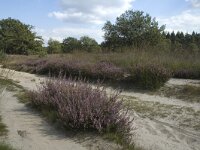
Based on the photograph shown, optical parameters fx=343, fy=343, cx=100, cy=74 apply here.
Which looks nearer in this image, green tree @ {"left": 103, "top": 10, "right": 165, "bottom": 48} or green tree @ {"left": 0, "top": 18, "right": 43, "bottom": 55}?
green tree @ {"left": 0, "top": 18, "right": 43, "bottom": 55}

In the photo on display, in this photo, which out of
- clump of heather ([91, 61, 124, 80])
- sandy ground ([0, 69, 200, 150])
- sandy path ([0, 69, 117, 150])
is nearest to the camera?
sandy path ([0, 69, 117, 150])

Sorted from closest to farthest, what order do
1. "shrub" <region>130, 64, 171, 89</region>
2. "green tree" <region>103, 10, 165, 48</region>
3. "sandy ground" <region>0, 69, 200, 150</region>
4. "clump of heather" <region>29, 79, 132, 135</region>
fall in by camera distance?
1. "sandy ground" <region>0, 69, 200, 150</region>
2. "clump of heather" <region>29, 79, 132, 135</region>
3. "shrub" <region>130, 64, 171, 89</region>
4. "green tree" <region>103, 10, 165, 48</region>

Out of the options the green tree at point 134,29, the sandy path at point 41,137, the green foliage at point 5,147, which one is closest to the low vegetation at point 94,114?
the sandy path at point 41,137

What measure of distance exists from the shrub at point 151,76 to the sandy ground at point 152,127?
2184 mm

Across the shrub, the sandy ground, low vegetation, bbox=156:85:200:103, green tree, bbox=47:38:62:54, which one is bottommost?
the sandy ground

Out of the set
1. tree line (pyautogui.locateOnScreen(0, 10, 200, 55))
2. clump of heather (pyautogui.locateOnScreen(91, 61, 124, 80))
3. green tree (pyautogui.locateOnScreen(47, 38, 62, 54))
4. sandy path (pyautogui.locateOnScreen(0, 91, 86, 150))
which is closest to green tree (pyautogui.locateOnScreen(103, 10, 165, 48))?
tree line (pyautogui.locateOnScreen(0, 10, 200, 55))

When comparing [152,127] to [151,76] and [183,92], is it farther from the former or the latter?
[151,76]

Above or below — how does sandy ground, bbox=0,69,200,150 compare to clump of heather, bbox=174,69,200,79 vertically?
below

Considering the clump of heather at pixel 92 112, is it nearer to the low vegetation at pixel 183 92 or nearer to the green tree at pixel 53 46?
the low vegetation at pixel 183 92

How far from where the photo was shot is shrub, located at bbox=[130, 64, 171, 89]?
12516 millimetres

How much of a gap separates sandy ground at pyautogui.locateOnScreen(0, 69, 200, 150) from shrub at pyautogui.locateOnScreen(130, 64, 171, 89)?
86.0 inches

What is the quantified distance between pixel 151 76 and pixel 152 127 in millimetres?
5246

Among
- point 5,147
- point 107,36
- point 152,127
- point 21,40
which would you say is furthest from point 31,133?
point 107,36

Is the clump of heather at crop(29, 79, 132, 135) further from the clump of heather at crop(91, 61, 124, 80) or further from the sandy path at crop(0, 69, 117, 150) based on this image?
the clump of heather at crop(91, 61, 124, 80)
